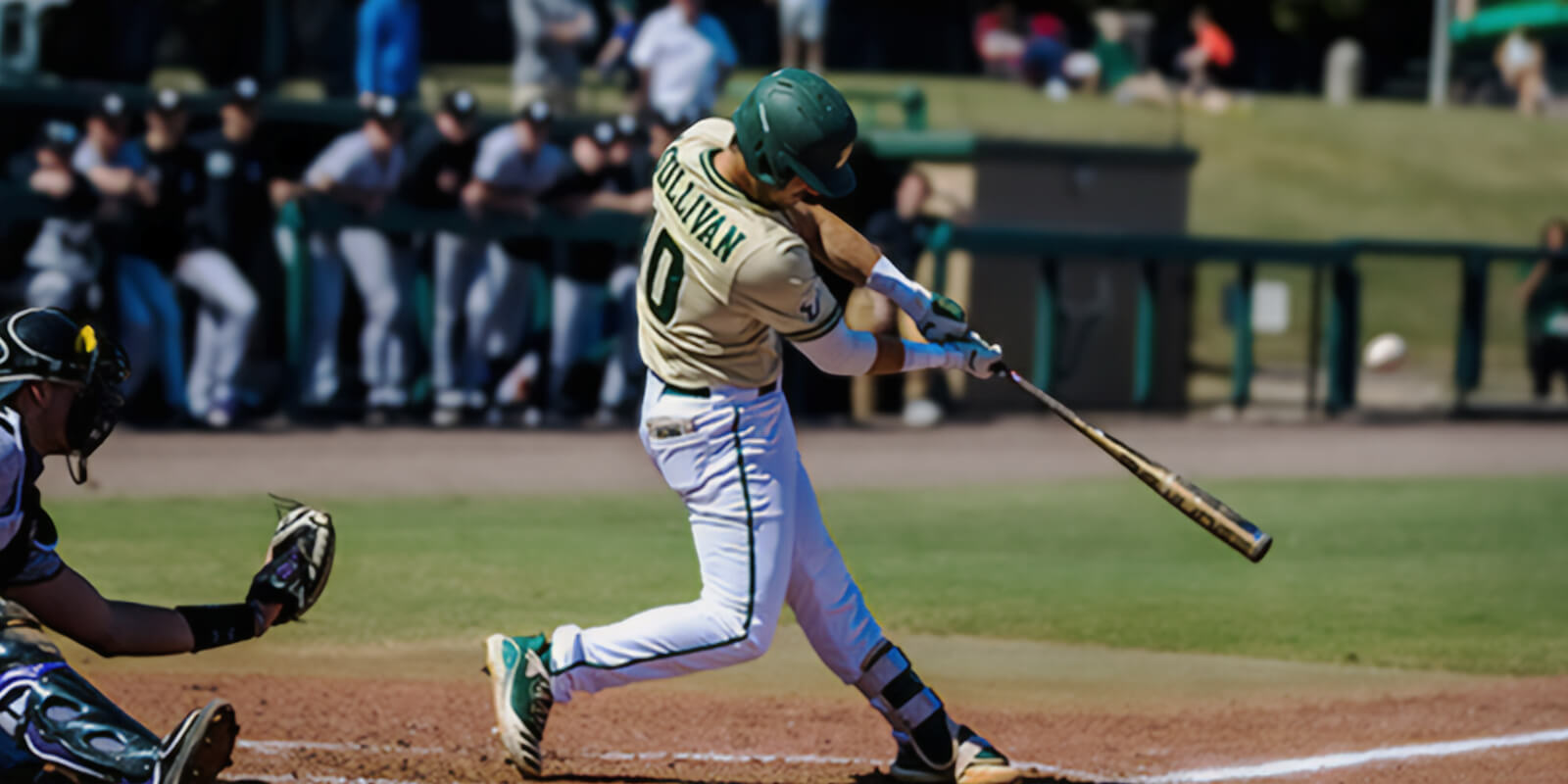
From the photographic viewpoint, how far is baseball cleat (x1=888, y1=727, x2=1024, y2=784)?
4.91 m

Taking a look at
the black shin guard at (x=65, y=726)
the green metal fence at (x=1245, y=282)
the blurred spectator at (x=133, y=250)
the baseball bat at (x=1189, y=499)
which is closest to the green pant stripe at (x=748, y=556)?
the baseball bat at (x=1189, y=499)

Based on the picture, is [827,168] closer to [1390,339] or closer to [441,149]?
[441,149]

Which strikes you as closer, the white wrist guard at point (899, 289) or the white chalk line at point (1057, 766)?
the white wrist guard at point (899, 289)

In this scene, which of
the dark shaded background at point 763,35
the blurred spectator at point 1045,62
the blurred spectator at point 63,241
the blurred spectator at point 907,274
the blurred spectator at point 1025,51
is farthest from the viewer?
the blurred spectator at point 1025,51

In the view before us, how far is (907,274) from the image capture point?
43.9 ft

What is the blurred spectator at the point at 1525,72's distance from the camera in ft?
107

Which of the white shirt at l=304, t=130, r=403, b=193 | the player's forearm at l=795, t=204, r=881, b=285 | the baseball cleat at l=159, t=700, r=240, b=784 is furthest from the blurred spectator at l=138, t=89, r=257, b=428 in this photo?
the baseball cleat at l=159, t=700, r=240, b=784

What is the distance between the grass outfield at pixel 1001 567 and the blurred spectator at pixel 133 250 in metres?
2.45

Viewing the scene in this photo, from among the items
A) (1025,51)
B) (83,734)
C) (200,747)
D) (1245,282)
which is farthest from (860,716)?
(1025,51)

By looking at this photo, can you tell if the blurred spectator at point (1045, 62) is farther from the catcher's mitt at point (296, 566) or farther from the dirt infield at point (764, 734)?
the catcher's mitt at point (296, 566)

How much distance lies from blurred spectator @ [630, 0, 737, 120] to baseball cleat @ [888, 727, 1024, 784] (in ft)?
29.3

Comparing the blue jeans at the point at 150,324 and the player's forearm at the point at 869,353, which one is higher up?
the player's forearm at the point at 869,353

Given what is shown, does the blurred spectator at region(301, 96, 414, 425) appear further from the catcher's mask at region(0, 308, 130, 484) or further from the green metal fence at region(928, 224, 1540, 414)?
the catcher's mask at region(0, 308, 130, 484)

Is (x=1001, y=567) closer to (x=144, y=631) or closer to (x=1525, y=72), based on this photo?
(x=144, y=631)
